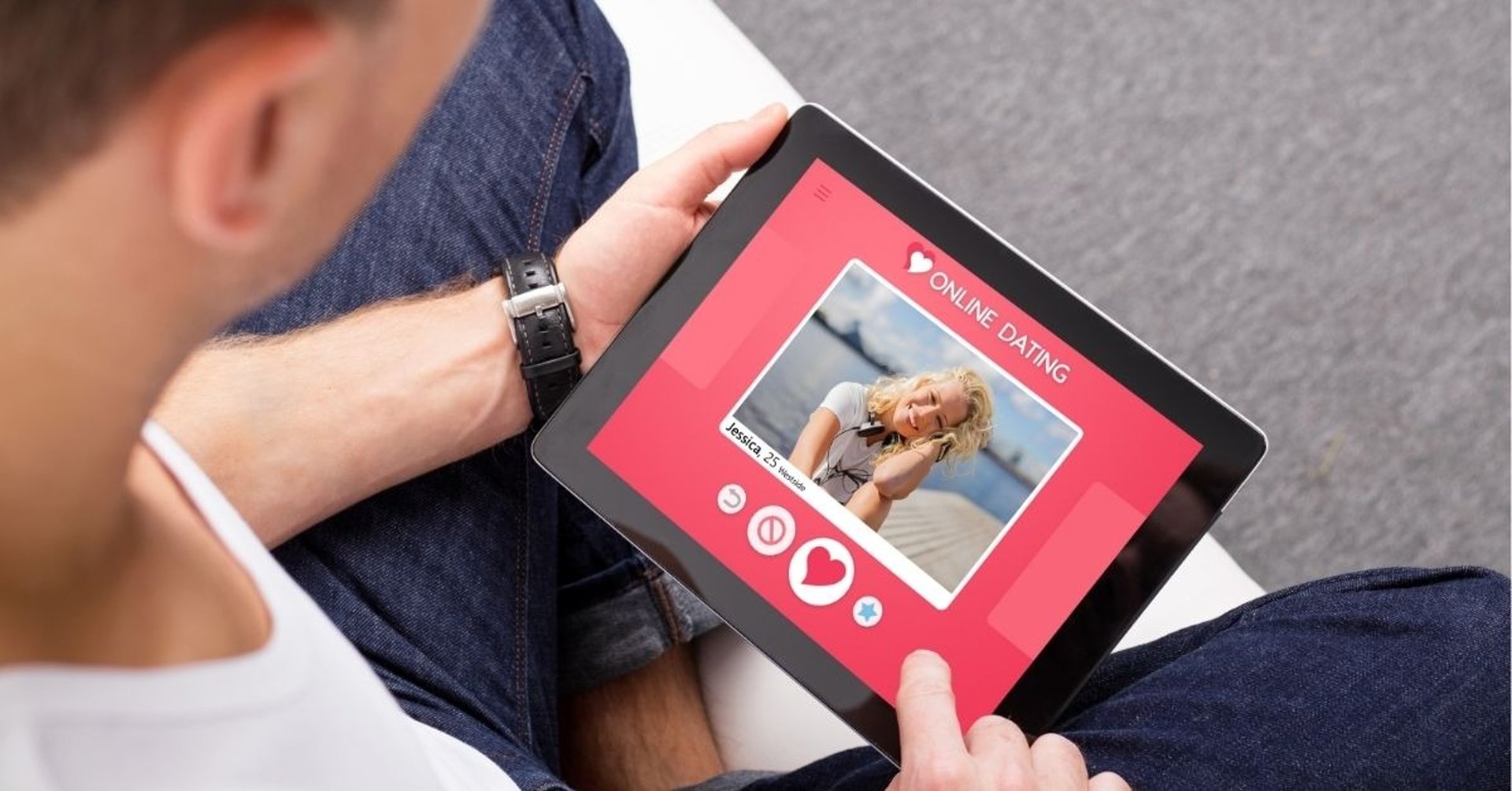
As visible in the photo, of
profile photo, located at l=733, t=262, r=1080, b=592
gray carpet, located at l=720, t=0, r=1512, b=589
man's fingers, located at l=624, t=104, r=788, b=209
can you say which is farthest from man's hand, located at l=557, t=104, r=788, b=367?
gray carpet, located at l=720, t=0, r=1512, b=589

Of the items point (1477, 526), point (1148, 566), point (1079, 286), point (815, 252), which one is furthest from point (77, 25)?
point (1477, 526)

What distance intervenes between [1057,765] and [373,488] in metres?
0.44

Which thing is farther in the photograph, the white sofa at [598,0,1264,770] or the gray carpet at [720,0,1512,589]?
the gray carpet at [720,0,1512,589]

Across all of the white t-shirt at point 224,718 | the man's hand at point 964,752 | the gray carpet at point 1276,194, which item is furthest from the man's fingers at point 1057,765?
the gray carpet at point 1276,194

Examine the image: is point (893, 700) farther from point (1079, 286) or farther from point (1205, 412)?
point (1079, 286)

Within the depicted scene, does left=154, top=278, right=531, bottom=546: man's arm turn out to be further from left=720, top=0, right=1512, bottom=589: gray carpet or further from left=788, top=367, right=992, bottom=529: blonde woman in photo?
left=720, top=0, right=1512, bottom=589: gray carpet

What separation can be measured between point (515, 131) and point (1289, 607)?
2.04ft

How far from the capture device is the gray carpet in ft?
3.96

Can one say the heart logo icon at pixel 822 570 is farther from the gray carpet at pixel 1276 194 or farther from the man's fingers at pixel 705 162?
the gray carpet at pixel 1276 194

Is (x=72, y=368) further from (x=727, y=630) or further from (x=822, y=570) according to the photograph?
(x=727, y=630)

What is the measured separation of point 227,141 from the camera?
0.29 metres

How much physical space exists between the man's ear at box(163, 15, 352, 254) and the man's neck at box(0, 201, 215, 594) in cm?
2

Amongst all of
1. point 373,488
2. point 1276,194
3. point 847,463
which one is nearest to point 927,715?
point 847,463

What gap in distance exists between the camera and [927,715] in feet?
2.05
